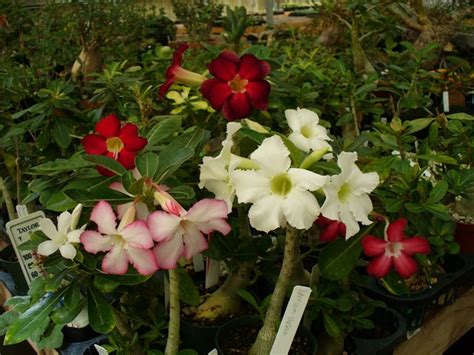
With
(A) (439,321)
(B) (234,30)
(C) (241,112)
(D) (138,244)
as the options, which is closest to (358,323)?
(A) (439,321)

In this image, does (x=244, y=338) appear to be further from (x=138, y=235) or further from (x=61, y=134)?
(x=61, y=134)

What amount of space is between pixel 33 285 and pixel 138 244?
33 centimetres

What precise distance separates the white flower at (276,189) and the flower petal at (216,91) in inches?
10.9

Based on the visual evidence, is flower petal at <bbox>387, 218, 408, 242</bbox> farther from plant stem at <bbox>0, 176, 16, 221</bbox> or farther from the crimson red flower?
plant stem at <bbox>0, 176, 16, 221</bbox>

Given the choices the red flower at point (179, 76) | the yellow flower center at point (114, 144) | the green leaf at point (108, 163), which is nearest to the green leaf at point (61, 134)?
the red flower at point (179, 76)

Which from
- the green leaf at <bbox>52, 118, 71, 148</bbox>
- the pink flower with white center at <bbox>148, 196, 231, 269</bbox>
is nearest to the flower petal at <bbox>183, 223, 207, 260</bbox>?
the pink flower with white center at <bbox>148, 196, 231, 269</bbox>

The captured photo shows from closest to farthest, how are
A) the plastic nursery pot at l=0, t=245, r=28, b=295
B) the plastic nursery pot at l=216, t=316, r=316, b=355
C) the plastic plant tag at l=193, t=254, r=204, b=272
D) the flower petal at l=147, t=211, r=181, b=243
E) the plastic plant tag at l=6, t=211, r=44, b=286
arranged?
the flower petal at l=147, t=211, r=181, b=243
the plastic nursery pot at l=216, t=316, r=316, b=355
the plastic plant tag at l=6, t=211, r=44, b=286
the plastic plant tag at l=193, t=254, r=204, b=272
the plastic nursery pot at l=0, t=245, r=28, b=295

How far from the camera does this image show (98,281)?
0.92 meters

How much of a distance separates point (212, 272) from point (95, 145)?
1.48 feet

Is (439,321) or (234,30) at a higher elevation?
(234,30)

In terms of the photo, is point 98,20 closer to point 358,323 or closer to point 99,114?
point 99,114

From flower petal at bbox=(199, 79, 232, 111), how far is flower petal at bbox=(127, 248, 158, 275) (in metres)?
0.38

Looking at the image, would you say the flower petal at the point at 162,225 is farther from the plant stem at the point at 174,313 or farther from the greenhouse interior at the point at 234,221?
the plant stem at the point at 174,313

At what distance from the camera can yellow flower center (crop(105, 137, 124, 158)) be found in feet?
3.06
